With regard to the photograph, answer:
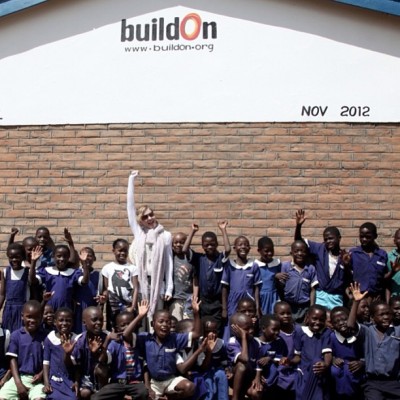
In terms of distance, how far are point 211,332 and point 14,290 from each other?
6.69ft

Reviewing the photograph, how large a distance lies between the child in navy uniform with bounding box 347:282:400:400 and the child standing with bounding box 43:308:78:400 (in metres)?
2.47

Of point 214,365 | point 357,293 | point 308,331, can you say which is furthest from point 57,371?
point 357,293

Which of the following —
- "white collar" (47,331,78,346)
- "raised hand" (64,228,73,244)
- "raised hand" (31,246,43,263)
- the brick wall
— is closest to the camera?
"white collar" (47,331,78,346)

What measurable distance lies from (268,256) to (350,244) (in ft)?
3.52

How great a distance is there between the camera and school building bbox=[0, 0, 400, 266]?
783 cm

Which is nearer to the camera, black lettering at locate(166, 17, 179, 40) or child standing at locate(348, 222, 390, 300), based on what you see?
child standing at locate(348, 222, 390, 300)

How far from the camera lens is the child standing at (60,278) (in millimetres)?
6899

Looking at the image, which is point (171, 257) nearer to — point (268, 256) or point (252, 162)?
point (268, 256)

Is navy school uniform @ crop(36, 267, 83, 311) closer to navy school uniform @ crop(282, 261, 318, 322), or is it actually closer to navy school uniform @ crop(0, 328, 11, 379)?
navy school uniform @ crop(0, 328, 11, 379)

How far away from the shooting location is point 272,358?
20.8 feet

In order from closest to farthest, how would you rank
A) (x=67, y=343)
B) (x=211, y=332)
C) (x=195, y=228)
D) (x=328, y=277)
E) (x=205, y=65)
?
(x=67, y=343), (x=211, y=332), (x=328, y=277), (x=195, y=228), (x=205, y=65)

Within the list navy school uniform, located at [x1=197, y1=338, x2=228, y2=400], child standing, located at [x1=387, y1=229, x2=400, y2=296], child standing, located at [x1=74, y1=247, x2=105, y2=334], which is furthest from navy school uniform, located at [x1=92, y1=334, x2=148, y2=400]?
child standing, located at [x1=387, y1=229, x2=400, y2=296]

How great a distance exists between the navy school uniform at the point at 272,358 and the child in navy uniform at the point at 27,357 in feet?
6.34

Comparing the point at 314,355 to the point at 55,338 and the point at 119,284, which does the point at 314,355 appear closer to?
the point at 119,284
